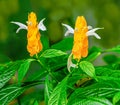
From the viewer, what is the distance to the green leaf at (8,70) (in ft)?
3.25

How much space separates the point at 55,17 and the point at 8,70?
1.28 meters

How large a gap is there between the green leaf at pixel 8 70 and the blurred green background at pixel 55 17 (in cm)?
113

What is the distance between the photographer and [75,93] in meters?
0.93

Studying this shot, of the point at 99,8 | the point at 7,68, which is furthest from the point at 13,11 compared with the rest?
the point at 7,68

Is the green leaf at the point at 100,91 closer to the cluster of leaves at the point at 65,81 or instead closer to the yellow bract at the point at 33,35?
the cluster of leaves at the point at 65,81

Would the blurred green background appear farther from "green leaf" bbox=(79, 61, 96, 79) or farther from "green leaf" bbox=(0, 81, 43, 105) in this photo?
"green leaf" bbox=(79, 61, 96, 79)

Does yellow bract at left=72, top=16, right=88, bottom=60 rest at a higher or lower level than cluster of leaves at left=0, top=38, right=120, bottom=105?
higher

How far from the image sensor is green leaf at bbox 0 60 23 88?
990 mm

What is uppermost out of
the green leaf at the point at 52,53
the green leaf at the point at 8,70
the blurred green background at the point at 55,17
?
the green leaf at the point at 8,70

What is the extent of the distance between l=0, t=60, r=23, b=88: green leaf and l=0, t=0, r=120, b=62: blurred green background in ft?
3.71

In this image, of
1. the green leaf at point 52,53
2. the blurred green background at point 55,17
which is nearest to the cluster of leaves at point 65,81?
the green leaf at point 52,53

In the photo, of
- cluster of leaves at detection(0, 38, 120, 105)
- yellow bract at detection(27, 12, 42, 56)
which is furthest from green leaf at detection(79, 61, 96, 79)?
yellow bract at detection(27, 12, 42, 56)

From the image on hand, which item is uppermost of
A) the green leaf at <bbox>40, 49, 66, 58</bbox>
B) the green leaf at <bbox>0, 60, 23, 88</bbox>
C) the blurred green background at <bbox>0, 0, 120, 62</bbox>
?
the green leaf at <bbox>0, 60, 23, 88</bbox>

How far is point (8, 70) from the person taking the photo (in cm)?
100
